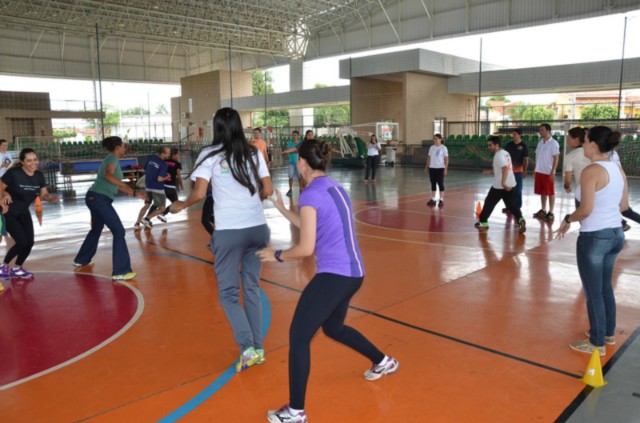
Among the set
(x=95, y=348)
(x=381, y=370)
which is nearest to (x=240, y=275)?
(x=381, y=370)

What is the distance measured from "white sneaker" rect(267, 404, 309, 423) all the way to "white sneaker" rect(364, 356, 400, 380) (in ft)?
2.35

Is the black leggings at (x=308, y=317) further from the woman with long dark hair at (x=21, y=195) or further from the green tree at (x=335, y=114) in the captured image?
the green tree at (x=335, y=114)

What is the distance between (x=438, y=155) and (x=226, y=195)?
31.0 feet

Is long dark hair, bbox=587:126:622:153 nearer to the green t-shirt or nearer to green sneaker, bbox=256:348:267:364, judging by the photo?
green sneaker, bbox=256:348:267:364

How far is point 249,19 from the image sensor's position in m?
36.9

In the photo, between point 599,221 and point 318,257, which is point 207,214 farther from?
point 599,221

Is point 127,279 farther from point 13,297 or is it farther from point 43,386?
point 43,386

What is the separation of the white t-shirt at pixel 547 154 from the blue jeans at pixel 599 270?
667 cm

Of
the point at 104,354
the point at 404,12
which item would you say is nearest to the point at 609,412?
the point at 104,354

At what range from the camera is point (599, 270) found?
3.94 meters

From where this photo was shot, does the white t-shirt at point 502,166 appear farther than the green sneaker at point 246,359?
Yes

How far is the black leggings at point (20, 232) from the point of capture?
21.3ft

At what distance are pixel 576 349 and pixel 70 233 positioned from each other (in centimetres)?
939

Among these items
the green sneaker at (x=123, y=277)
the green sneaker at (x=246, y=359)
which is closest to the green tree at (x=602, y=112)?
the green sneaker at (x=123, y=277)
